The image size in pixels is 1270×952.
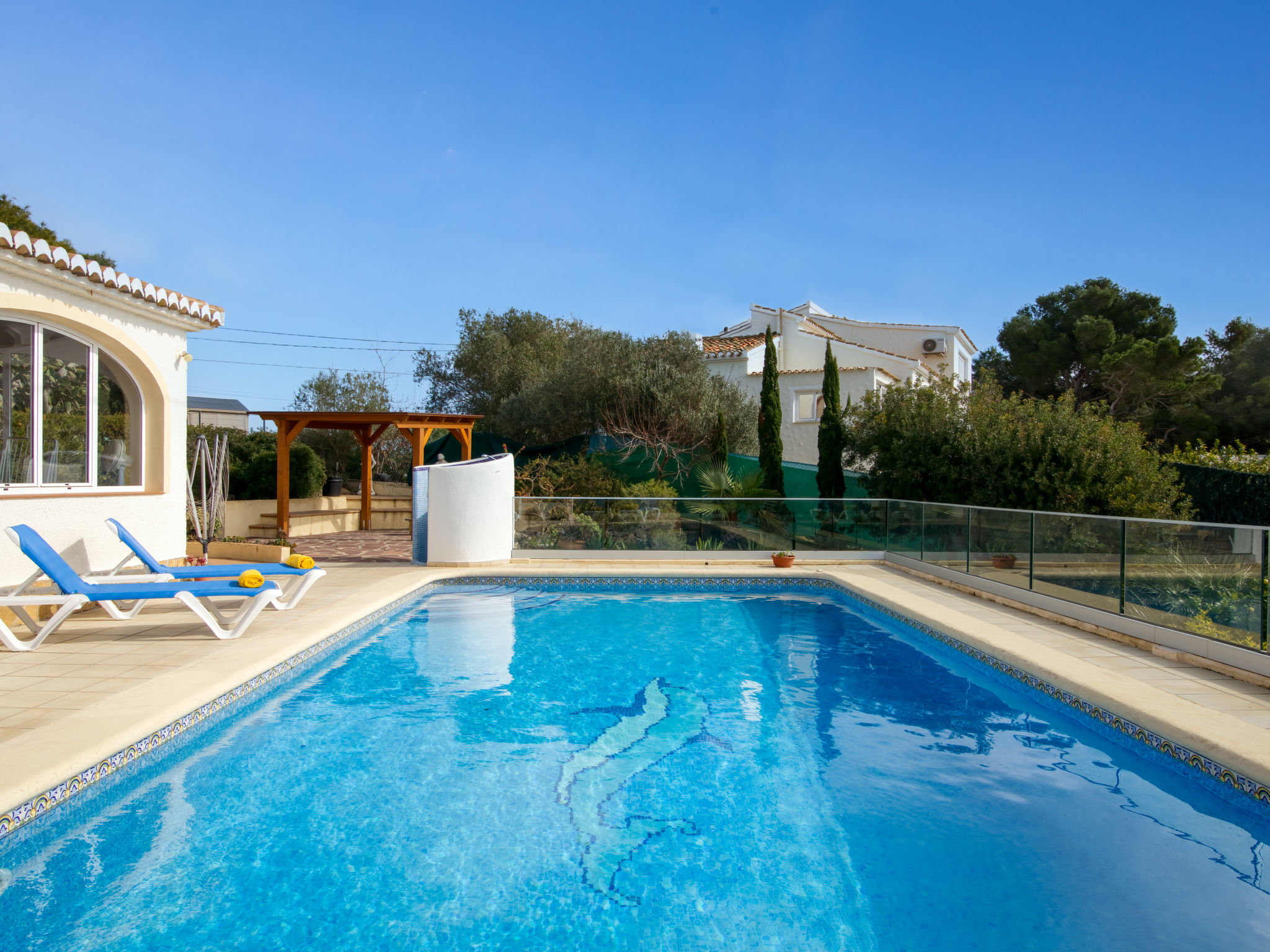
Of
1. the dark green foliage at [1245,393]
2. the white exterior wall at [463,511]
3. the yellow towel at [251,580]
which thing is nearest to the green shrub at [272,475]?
the white exterior wall at [463,511]

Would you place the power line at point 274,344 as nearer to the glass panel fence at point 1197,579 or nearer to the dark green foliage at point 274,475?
the dark green foliage at point 274,475

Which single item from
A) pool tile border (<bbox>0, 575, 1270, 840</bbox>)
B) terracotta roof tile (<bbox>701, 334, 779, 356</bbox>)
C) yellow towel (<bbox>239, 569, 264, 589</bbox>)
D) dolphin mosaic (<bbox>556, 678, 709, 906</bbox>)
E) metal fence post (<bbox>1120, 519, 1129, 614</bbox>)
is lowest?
dolphin mosaic (<bbox>556, 678, 709, 906</bbox>)

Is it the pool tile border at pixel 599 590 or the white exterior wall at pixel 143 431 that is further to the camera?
the white exterior wall at pixel 143 431

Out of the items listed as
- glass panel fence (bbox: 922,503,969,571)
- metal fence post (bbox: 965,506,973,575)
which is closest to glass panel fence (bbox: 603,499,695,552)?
glass panel fence (bbox: 922,503,969,571)

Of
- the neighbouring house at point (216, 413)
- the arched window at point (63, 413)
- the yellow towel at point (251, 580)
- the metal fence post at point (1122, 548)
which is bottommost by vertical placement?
the yellow towel at point (251, 580)

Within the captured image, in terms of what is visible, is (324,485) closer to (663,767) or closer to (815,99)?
(815,99)

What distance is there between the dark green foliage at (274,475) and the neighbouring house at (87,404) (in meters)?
9.43

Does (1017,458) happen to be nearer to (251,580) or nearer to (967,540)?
(967,540)

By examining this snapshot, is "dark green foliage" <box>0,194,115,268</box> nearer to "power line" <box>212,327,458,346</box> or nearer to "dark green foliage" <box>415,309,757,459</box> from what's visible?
"dark green foliage" <box>415,309,757,459</box>

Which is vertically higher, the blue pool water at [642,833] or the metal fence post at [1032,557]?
the metal fence post at [1032,557]

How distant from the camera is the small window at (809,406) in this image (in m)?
21.3

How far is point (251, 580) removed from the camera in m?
6.61

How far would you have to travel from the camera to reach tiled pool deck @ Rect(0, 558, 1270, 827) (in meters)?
3.86

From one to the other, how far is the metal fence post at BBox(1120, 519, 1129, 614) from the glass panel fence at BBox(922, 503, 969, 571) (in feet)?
9.58
